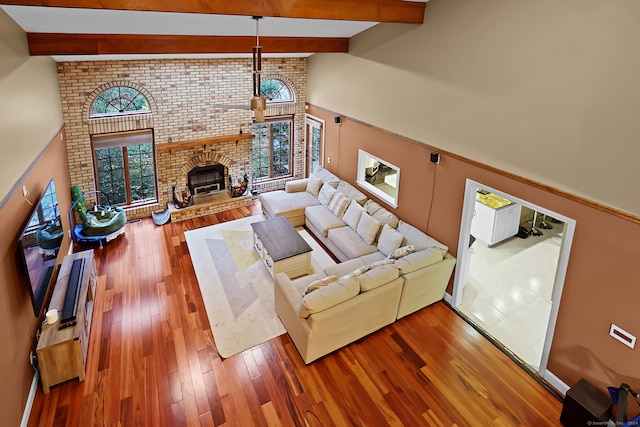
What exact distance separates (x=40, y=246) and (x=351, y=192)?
497cm

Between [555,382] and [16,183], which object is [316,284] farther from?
[16,183]

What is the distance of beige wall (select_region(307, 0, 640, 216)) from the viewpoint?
3508mm

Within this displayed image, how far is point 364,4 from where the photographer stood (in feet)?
15.0

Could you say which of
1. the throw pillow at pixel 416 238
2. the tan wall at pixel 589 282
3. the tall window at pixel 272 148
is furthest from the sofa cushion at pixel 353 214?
the tall window at pixel 272 148

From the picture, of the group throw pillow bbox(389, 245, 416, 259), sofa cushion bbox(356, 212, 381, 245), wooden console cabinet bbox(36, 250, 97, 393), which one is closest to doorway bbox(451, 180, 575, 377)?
throw pillow bbox(389, 245, 416, 259)

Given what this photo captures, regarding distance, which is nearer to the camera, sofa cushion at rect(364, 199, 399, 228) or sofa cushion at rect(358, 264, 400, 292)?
sofa cushion at rect(358, 264, 400, 292)

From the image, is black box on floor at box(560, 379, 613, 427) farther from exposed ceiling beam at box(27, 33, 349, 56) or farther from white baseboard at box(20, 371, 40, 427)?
exposed ceiling beam at box(27, 33, 349, 56)

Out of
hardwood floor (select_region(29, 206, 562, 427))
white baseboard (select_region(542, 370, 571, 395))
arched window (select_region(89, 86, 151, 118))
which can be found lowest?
hardwood floor (select_region(29, 206, 562, 427))

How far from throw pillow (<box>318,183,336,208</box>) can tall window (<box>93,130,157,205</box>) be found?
351 centimetres

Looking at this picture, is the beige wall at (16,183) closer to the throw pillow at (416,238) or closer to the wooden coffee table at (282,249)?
the wooden coffee table at (282,249)

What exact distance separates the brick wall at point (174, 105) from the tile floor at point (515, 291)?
545 cm

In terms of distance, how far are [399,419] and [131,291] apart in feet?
14.0

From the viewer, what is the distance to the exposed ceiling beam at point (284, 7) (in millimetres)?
3404

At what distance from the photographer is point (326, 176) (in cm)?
839
